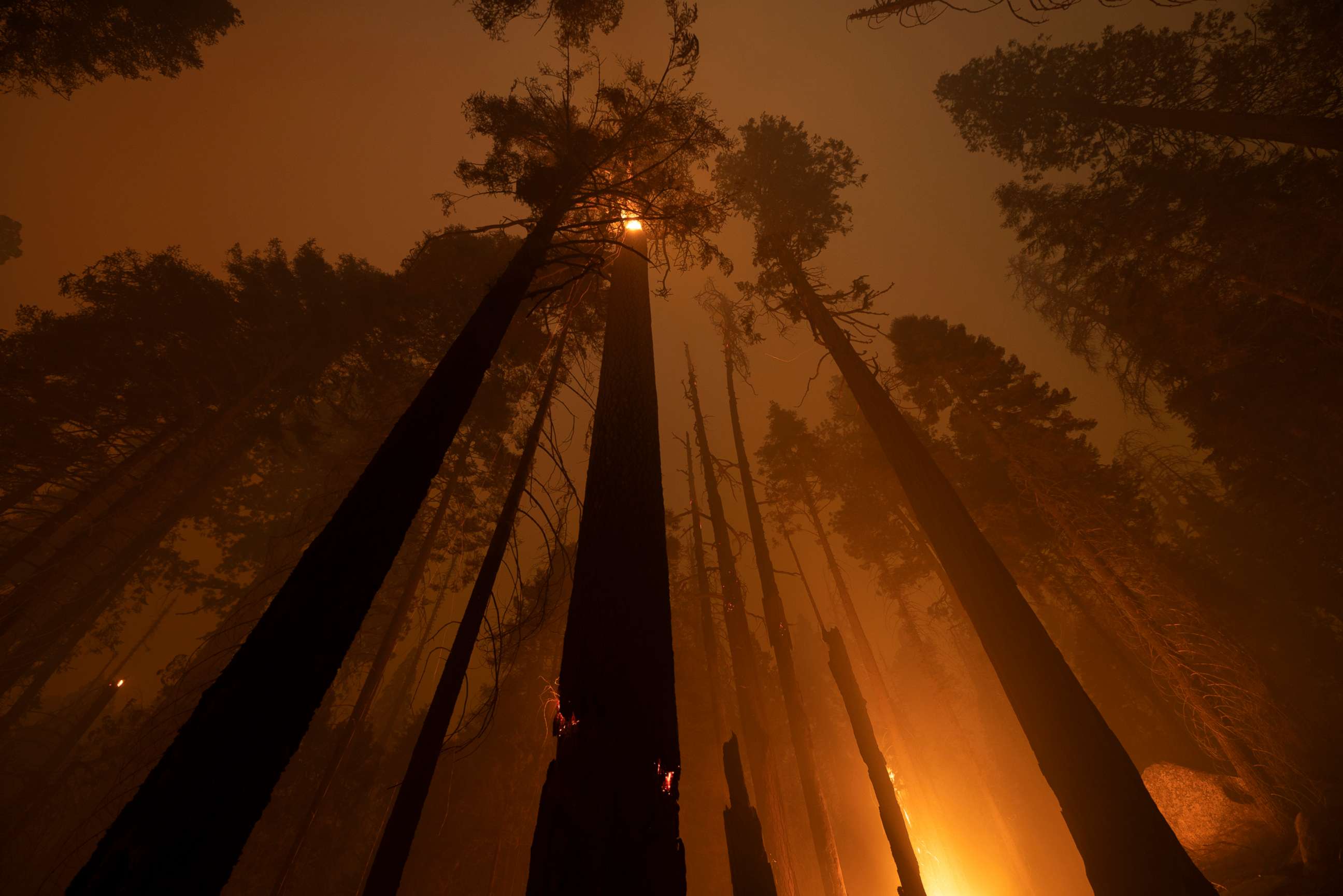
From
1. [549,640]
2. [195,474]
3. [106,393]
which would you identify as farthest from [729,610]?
[106,393]

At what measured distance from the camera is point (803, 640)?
47188mm

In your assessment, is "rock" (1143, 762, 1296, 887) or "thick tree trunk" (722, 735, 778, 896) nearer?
"thick tree trunk" (722, 735, 778, 896)

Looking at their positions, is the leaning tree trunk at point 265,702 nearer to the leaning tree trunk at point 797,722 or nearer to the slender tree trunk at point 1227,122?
the leaning tree trunk at point 797,722

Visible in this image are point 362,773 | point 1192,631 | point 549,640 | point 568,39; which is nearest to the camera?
point 568,39

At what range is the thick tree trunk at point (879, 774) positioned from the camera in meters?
Result: 8.47

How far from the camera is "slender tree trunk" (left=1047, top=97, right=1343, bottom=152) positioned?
8.34m

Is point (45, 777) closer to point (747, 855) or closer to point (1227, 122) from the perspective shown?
point (747, 855)

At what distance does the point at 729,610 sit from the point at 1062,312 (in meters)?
22.1

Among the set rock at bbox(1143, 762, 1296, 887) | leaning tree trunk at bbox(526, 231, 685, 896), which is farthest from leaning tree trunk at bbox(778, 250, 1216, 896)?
rock at bbox(1143, 762, 1296, 887)

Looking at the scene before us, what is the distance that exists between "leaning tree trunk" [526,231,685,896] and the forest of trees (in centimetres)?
2

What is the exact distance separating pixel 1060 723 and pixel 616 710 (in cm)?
397

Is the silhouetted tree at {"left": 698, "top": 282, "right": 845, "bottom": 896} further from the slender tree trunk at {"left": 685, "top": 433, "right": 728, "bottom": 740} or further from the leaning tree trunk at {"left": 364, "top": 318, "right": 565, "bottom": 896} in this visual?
the leaning tree trunk at {"left": 364, "top": 318, "right": 565, "bottom": 896}

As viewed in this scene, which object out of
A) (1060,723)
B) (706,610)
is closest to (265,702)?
(1060,723)

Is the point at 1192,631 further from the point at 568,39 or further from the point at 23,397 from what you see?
the point at 23,397
